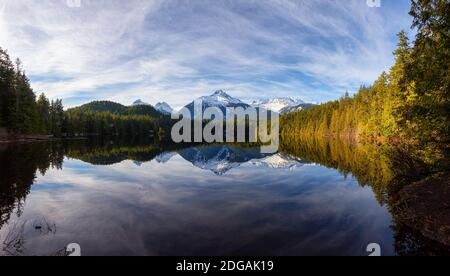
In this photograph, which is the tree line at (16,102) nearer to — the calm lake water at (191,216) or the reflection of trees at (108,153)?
the reflection of trees at (108,153)

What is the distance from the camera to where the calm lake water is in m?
10.8

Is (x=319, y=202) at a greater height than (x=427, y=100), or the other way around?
(x=427, y=100)

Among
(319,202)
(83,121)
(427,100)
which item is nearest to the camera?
(427,100)

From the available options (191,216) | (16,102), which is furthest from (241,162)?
(16,102)

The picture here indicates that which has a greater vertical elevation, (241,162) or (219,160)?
(241,162)

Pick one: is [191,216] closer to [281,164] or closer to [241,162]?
[281,164]

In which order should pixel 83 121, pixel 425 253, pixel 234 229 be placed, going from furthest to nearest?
1. pixel 83 121
2. pixel 234 229
3. pixel 425 253

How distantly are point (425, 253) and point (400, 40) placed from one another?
45108 millimetres

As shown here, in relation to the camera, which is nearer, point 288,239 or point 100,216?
point 288,239

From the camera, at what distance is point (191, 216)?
578 inches

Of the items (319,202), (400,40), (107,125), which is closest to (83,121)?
(107,125)

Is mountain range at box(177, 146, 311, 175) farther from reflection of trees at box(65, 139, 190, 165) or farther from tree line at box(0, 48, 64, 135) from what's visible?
tree line at box(0, 48, 64, 135)
